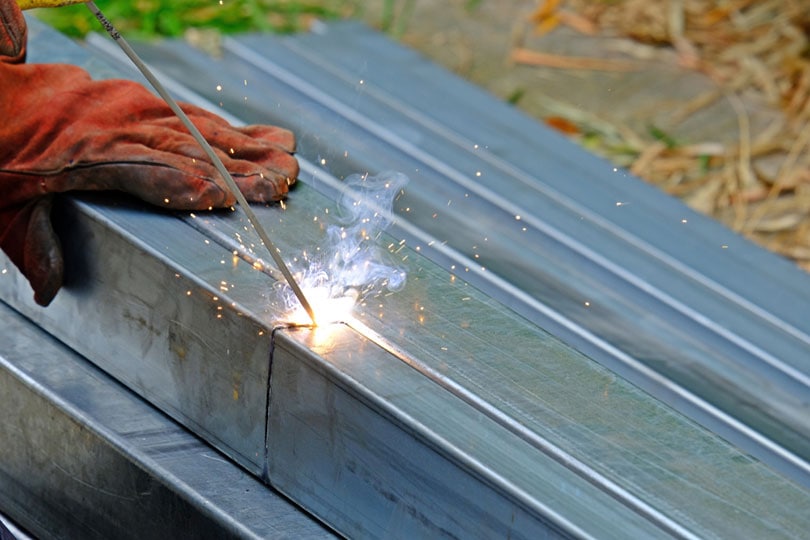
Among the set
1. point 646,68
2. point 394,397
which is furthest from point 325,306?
point 646,68

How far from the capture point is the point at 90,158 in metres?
2.06

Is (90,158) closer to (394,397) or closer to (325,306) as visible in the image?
(325,306)

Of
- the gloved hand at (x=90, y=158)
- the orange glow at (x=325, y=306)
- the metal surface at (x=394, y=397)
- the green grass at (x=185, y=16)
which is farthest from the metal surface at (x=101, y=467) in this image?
the green grass at (x=185, y=16)

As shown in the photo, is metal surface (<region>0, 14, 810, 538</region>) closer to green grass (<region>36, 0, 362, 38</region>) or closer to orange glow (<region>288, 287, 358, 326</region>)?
orange glow (<region>288, 287, 358, 326</region>)

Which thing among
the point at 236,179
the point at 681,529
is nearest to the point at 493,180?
the point at 236,179

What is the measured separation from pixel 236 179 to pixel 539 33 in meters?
2.79

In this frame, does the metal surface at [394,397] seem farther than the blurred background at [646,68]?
No

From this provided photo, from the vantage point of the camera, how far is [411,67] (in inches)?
148

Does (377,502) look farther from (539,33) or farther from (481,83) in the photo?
(539,33)

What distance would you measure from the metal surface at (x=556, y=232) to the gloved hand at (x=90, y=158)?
0.35m

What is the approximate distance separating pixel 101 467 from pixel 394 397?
0.54 meters

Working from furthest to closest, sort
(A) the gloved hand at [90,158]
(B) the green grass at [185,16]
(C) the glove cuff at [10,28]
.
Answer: (B) the green grass at [185,16], (A) the gloved hand at [90,158], (C) the glove cuff at [10,28]

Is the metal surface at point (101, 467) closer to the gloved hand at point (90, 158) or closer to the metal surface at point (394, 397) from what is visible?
the metal surface at point (394, 397)

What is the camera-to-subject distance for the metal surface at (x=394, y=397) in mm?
1629
